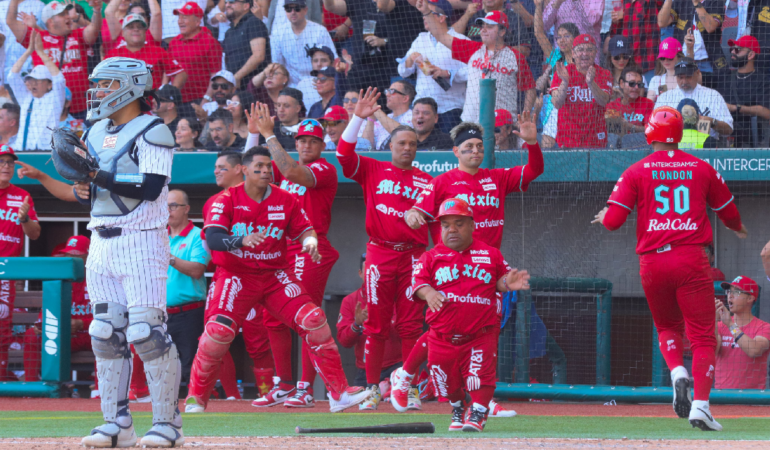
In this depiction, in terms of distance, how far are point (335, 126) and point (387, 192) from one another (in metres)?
2.12

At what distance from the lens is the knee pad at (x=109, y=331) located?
3707mm

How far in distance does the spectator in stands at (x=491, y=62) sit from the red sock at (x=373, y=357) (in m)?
2.21

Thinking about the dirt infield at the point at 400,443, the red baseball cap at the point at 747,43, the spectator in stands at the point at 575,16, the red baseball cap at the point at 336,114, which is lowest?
the dirt infield at the point at 400,443

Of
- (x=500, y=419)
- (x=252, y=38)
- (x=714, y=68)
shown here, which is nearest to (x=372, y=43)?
(x=252, y=38)

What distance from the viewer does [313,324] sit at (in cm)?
552

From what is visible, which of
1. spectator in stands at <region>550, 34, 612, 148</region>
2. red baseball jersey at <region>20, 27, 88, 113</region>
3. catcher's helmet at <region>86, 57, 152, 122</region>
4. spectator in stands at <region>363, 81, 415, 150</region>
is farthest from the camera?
red baseball jersey at <region>20, 27, 88, 113</region>

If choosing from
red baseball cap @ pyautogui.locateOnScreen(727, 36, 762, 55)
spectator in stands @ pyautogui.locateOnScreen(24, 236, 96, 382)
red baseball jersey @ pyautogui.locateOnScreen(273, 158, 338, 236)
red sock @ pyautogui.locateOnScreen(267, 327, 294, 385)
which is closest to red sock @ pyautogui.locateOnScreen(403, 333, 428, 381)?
red sock @ pyautogui.locateOnScreen(267, 327, 294, 385)

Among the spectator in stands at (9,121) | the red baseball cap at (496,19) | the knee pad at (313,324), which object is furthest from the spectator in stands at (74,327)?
the red baseball cap at (496,19)

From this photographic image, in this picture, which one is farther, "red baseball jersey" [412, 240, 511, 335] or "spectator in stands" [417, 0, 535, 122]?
"spectator in stands" [417, 0, 535, 122]

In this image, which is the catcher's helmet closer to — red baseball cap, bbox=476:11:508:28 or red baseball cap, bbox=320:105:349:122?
red baseball cap, bbox=320:105:349:122

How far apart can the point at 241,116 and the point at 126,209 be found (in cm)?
511

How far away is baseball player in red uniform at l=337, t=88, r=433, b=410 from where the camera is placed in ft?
19.4

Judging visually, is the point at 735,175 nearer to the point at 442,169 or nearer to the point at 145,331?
the point at 442,169

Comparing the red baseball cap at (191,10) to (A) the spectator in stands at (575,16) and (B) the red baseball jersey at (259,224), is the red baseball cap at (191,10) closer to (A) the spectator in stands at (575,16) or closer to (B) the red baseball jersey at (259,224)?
(A) the spectator in stands at (575,16)
